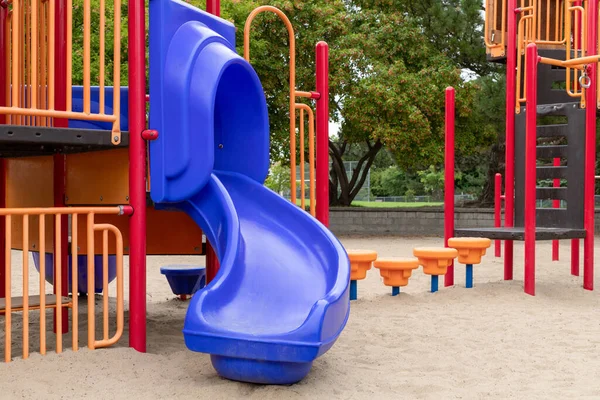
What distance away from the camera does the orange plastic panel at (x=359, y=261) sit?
6918 millimetres

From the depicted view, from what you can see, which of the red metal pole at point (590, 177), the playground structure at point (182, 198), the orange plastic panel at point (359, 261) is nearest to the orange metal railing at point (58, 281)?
the playground structure at point (182, 198)

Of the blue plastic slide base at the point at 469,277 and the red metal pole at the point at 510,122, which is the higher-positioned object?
the red metal pole at the point at 510,122

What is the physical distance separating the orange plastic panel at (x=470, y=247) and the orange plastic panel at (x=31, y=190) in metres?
3.91

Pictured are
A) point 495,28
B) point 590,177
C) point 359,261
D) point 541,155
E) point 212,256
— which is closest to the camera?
point 212,256

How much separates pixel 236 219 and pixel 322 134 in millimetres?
2289

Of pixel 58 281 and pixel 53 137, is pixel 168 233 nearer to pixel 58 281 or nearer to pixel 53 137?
pixel 58 281

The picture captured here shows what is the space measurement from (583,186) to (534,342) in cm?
304

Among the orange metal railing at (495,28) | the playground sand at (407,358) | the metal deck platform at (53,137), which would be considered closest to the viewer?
the playground sand at (407,358)

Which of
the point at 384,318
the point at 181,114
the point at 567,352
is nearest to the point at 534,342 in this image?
the point at 567,352

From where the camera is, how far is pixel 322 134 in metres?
6.48

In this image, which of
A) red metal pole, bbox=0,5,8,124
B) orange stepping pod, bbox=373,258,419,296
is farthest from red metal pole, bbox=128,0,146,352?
orange stepping pod, bbox=373,258,419,296

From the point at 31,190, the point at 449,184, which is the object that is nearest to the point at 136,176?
the point at 31,190

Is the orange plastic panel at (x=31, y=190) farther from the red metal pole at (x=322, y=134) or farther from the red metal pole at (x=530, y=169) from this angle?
the red metal pole at (x=530, y=169)

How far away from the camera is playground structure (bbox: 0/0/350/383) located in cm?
384
